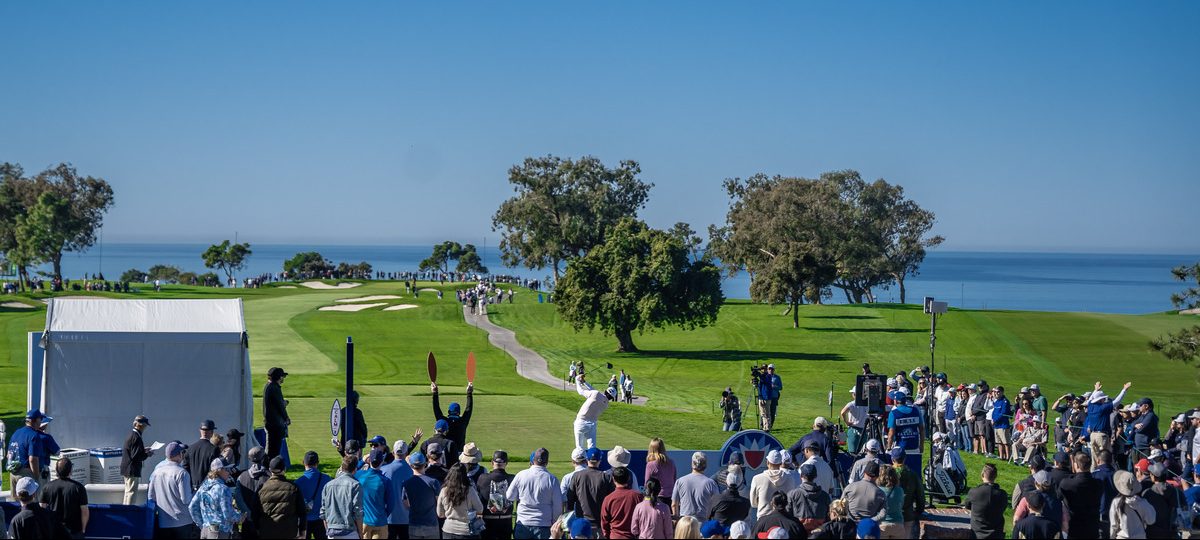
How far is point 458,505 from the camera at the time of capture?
1292 cm

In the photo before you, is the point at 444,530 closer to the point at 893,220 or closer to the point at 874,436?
the point at 874,436

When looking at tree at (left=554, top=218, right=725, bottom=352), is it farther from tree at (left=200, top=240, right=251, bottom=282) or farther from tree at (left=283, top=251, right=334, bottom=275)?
tree at (left=200, top=240, right=251, bottom=282)

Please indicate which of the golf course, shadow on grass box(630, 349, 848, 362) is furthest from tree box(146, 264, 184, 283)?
shadow on grass box(630, 349, 848, 362)

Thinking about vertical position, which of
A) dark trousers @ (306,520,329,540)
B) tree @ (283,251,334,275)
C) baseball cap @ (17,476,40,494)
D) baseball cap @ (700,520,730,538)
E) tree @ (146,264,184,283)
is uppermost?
tree @ (283,251,334,275)

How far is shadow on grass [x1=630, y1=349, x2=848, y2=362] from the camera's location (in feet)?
185

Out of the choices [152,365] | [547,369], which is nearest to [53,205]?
[547,369]

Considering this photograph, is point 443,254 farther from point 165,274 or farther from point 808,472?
point 808,472

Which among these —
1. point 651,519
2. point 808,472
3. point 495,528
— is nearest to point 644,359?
point 495,528

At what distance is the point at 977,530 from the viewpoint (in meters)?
13.8

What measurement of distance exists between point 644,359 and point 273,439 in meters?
38.5

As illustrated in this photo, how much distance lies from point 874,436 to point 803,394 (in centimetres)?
2429

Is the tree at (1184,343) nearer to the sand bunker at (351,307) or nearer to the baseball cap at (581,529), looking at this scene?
the baseball cap at (581,529)

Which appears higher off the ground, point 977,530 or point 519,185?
point 519,185

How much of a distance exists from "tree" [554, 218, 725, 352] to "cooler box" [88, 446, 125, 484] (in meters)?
38.0
